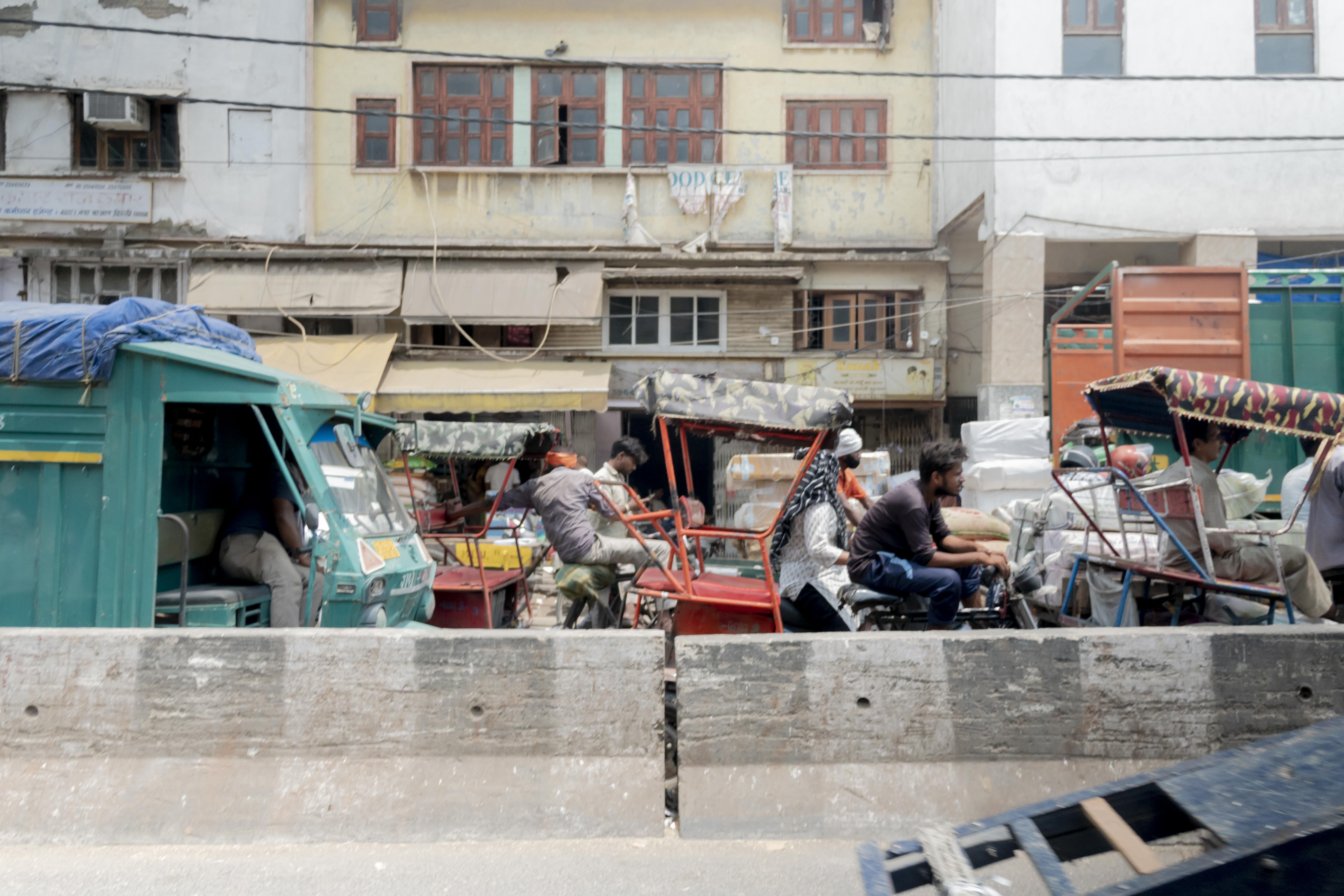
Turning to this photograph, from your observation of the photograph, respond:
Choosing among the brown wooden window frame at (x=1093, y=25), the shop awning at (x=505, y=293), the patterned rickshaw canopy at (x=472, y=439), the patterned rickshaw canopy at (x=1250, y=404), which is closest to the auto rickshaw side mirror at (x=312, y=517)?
the patterned rickshaw canopy at (x=472, y=439)

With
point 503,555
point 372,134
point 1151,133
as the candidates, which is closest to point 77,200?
point 372,134

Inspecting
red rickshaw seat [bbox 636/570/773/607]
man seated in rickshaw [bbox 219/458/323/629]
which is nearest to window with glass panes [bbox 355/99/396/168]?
man seated in rickshaw [bbox 219/458/323/629]

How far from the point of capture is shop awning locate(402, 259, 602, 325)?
15.5 m

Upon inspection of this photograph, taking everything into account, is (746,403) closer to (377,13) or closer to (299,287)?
(299,287)

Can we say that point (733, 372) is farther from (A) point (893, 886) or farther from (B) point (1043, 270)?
(A) point (893, 886)

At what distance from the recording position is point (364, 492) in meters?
6.25

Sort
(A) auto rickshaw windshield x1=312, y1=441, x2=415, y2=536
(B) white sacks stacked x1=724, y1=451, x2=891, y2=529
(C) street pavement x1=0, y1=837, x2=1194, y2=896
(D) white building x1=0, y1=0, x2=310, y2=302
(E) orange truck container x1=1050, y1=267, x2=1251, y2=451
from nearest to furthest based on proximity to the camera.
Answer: (C) street pavement x1=0, y1=837, x2=1194, y2=896 → (A) auto rickshaw windshield x1=312, y1=441, x2=415, y2=536 → (B) white sacks stacked x1=724, y1=451, x2=891, y2=529 → (E) orange truck container x1=1050, y1=267, x2=1251, y2=451 → (D) white building x1=0, y1=0, x2=310, y2=302

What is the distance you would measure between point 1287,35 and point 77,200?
63.3 feet

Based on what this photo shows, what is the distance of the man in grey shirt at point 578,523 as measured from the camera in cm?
684

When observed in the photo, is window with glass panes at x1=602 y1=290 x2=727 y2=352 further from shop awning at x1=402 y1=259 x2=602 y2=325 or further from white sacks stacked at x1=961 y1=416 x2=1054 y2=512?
white sacks stacked at x1=961 y1=416 x2=1054 y2=512

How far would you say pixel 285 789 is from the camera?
371 centimetres

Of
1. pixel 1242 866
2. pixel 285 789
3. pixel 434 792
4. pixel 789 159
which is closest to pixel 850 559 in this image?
pixel 434 792

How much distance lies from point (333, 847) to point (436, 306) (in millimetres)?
12873

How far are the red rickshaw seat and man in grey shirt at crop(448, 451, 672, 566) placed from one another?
0.56m
